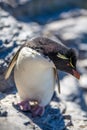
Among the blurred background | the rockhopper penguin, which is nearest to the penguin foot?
the rockhopper penguin

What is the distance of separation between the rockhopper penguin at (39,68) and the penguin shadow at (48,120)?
0.9 inches

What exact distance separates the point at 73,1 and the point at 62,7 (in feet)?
0.33

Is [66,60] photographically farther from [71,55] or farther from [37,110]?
[37,110]

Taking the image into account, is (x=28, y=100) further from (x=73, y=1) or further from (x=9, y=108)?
(x=73, y=1)

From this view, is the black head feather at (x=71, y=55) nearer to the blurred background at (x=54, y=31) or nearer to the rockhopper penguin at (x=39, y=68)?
the rockhopper penguin at (x=39, y=68)

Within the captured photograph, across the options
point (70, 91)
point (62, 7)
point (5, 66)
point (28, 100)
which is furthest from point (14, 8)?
point (28, 100)

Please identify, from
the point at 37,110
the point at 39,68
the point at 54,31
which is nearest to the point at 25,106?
the point at 37,110

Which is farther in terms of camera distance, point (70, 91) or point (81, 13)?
point (81, 13)

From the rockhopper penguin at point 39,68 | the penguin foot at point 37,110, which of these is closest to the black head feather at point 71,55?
the rockhopper penguin at point 39,68

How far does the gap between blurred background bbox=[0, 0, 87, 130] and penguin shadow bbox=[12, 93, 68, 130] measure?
0.07 meters

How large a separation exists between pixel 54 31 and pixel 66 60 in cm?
159

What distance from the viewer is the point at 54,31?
3477mm

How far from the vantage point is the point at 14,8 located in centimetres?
342

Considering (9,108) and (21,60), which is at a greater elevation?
(21,60)
